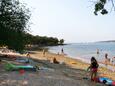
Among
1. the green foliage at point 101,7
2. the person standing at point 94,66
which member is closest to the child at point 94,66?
the person standing at point 94,66

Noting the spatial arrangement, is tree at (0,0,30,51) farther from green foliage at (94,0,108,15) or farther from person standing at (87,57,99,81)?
green foliage at (94,0,108,15)

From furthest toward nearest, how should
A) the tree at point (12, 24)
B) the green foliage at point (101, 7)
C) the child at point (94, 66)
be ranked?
the tree at point (12, 24) < the child at point (94, 66) < the green foliage at point (101, 7)

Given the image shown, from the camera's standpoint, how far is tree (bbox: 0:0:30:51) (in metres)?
31.1

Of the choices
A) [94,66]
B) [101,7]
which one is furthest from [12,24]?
[101,7]

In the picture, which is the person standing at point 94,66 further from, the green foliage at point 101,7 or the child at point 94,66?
the green foliage at point 101,7

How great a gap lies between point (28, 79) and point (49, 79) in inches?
63.0

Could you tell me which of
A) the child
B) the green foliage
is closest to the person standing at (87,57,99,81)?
the child

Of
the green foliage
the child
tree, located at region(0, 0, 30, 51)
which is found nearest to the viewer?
the green foliage

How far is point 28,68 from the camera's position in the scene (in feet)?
83.0

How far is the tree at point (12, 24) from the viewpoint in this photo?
31.1 metres

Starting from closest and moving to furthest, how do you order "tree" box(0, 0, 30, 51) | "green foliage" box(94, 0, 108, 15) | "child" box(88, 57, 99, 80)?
"green foliage" box(94, 0, 108, 15)
"child" box(88, 57, 99, 80)
"tree" box(0, 0, 30, 51)

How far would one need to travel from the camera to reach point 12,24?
3186 cm

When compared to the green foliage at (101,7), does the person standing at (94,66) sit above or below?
below

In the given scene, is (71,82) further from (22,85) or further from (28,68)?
(28,68)
